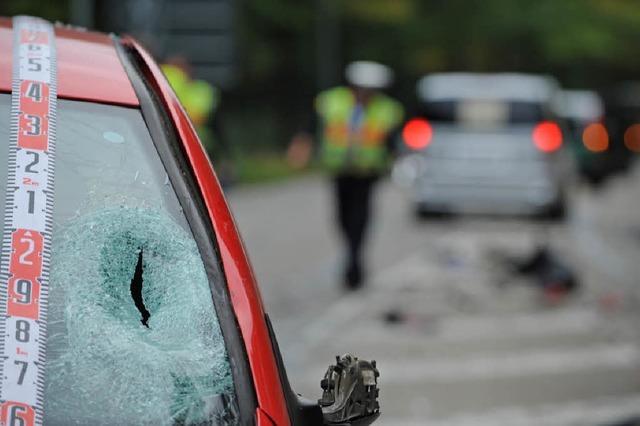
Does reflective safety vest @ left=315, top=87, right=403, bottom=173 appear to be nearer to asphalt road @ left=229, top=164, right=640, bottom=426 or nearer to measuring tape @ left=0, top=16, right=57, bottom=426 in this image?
asphalt road @ left=229, top=164, right=640, bottom=426

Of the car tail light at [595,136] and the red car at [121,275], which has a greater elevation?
the car tail light at [595,136]

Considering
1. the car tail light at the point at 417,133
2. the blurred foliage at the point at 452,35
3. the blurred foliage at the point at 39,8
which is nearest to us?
the car tail light at the point at 417,133

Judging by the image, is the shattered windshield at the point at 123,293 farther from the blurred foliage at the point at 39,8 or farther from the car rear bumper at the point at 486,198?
the blurred foliage at the point at 39,8

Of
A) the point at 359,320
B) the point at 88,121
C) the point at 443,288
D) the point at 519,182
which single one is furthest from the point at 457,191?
the point at 88,121

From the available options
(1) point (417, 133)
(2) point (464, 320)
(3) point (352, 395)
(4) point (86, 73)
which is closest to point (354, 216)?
(2) point (464, 320)

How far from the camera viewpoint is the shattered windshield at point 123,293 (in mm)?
2891

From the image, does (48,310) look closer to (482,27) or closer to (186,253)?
(186,253)

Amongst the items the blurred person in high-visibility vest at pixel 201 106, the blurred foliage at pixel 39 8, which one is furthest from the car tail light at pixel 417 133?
the blurred foliage at pixel 39 8

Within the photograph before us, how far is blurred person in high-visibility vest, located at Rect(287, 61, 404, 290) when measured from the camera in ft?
43.7

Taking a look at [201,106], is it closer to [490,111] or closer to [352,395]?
[490,111]

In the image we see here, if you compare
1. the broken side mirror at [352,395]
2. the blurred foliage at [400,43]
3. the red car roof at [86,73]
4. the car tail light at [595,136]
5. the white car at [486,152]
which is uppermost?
the blurred foliage at [400,43]

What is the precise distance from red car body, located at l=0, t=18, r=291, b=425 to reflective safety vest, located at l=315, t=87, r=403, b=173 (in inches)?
378

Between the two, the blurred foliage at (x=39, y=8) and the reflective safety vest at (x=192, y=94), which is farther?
the blurred foliage at (x=39, y=8)

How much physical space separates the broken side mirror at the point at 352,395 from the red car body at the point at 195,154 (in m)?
0.10
